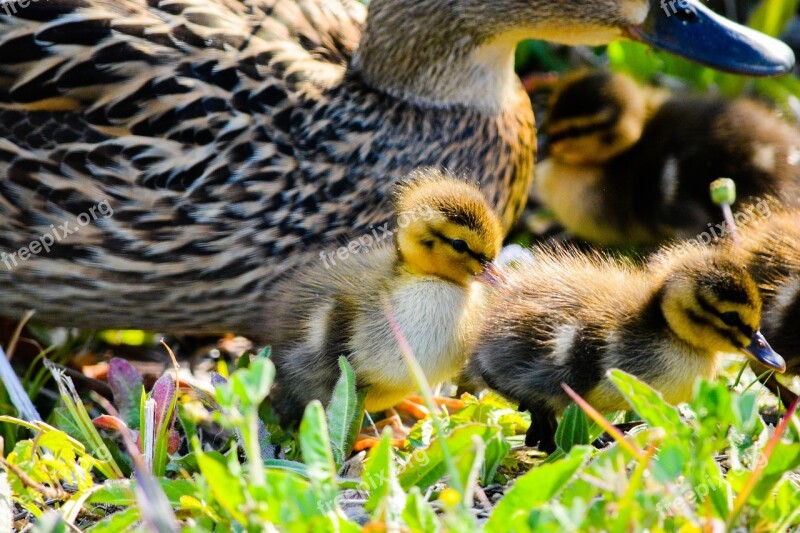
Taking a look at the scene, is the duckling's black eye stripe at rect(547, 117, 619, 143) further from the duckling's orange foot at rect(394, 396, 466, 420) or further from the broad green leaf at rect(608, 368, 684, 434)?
the broad green leaf at rect(608, 368, 684, 434)

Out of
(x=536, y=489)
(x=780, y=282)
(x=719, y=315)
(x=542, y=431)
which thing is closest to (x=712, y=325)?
(x=719, y=315)

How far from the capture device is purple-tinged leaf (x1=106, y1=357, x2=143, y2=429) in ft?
8.59

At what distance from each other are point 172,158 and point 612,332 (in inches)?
41.8

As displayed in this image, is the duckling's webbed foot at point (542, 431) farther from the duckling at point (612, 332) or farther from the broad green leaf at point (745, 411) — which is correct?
the broad green leaf at point (745, 411)

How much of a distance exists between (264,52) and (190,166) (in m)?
0.34

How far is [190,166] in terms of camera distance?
262cm

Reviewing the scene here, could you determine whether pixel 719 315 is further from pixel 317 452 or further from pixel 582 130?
pixel 582 130

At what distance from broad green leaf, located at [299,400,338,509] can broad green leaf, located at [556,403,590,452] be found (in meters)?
0.67

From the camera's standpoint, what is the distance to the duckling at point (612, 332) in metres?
2.19

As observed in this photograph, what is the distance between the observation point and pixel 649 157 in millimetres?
3365

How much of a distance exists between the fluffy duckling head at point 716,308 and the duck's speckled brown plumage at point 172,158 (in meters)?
0.78

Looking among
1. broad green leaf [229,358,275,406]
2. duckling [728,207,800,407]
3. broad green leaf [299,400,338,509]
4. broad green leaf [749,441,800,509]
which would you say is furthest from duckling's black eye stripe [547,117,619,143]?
broad green leaf [229,358,275,406]

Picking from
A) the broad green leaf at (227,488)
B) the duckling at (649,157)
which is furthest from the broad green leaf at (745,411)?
the duckling at (649,157)

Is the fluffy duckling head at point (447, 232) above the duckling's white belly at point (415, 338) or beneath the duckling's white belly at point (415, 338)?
above
